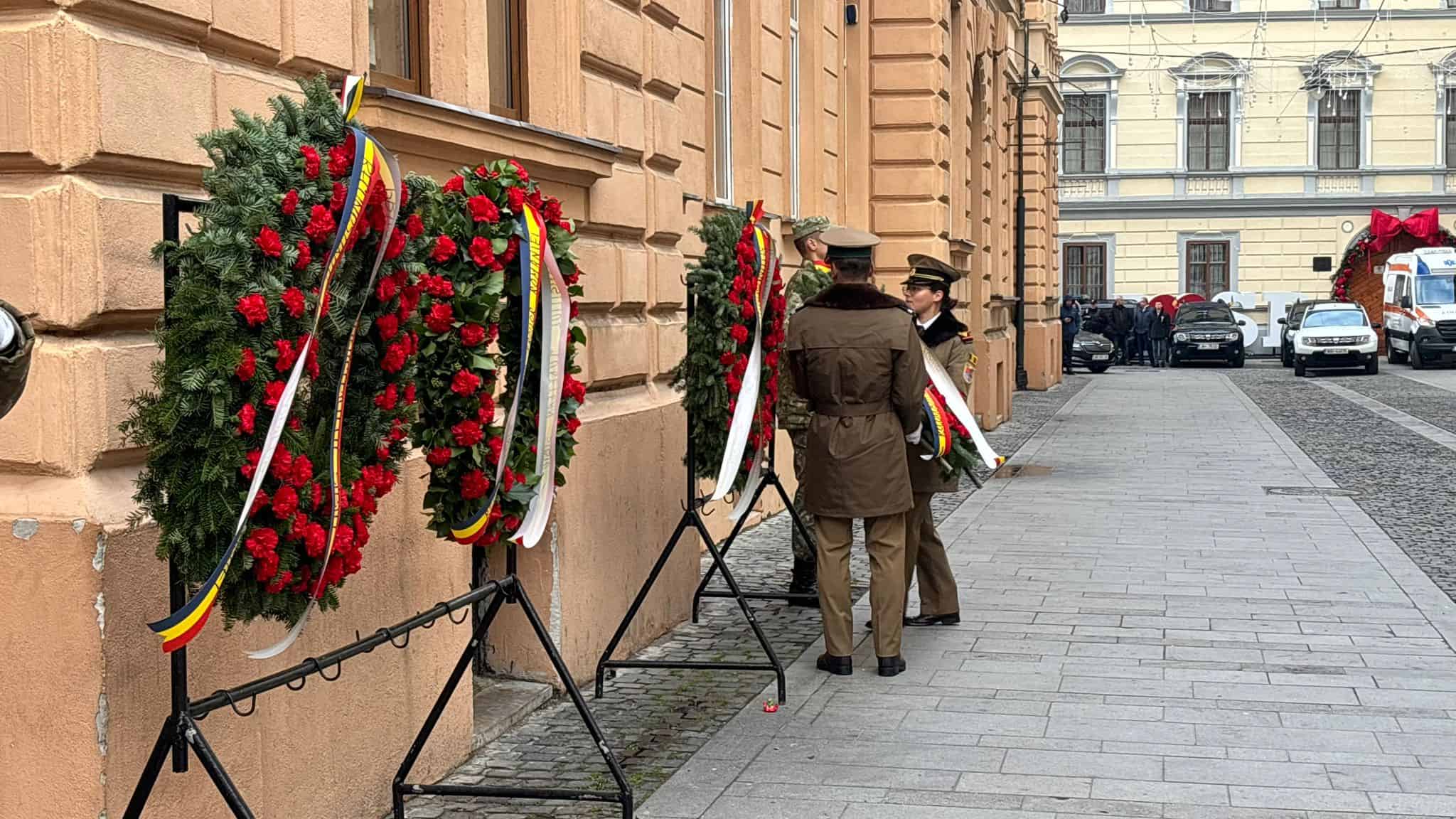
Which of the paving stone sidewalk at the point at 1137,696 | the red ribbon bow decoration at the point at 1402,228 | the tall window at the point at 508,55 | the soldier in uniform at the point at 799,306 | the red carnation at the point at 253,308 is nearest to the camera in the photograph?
the red carnation at the point at 253,308

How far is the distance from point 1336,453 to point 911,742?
1255 cm

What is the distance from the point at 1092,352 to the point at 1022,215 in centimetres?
874

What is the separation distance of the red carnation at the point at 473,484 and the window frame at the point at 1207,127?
150 ft

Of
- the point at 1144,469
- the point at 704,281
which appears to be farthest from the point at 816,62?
the point at 704,281

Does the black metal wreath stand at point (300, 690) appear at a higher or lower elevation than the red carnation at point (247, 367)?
lower

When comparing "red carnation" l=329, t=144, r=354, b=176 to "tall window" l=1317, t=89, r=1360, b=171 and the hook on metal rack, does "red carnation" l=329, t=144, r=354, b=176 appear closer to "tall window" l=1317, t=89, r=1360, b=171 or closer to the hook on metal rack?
the hook on metal rack

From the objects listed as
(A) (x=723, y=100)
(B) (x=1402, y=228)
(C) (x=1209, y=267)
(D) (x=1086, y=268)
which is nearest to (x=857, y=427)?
(A) (x=723, y=100)

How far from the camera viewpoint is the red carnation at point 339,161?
388 cm

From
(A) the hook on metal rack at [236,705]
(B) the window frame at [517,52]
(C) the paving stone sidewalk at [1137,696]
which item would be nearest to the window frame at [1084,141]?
(C) the paving stone sidewalk at [1137,696]

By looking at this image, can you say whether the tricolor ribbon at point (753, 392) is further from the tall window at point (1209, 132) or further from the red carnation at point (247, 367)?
the tall window at point (1209, 132)

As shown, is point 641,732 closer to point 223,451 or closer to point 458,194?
point 458,194

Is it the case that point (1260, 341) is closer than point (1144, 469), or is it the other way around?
point (1144, 469)

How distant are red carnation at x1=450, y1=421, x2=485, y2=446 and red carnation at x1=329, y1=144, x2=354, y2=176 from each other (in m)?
1.15

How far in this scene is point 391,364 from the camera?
422 centimetres
